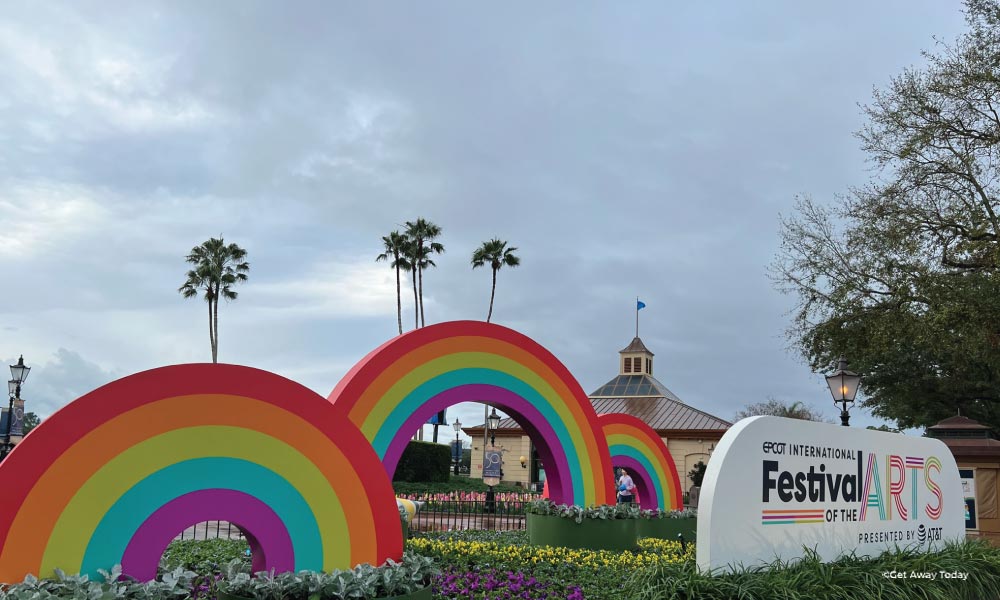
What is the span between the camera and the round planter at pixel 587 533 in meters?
12.7

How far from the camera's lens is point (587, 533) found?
12695mm

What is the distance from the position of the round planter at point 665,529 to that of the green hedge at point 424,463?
59.8 feet

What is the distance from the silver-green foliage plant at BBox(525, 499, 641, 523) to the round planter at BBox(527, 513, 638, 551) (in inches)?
2.6

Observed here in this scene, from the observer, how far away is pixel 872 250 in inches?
870

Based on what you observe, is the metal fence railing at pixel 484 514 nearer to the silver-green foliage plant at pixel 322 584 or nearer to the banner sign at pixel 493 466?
the banner sign at pixel 493 466

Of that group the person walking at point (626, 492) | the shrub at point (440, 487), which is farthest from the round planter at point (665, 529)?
the shrub at point (440, 487)

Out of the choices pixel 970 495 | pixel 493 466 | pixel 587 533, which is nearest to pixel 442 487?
pixel 493 466

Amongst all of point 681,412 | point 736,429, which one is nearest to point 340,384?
point 736,429

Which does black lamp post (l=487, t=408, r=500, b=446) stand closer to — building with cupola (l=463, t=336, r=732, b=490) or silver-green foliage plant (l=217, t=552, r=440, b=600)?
building with cupola (l=463, t=336, r=732, b=490)

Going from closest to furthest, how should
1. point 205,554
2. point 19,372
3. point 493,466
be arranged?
point 205,554, point 19,372, point 493,466

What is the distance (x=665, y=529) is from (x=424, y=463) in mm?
19762

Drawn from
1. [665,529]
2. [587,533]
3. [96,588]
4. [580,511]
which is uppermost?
[96,588]

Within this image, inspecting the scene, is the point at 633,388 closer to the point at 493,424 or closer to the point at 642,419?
the point at 642,419

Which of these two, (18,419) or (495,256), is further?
(495,256)
